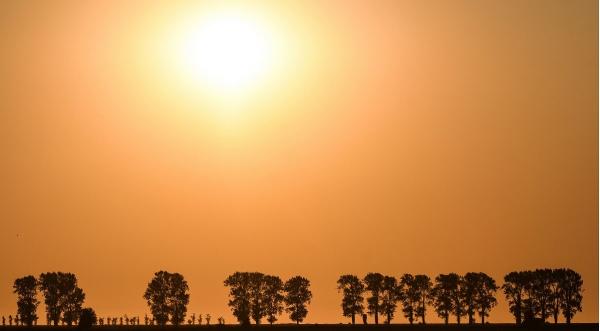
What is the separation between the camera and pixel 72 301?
182250 millimetres

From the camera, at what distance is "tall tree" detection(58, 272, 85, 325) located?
182 meters

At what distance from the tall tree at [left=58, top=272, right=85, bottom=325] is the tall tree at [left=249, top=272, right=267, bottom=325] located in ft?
71.1

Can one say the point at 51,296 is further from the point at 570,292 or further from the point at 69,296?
the point at 570,292

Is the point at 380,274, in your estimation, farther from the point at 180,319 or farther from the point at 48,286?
the point at 48,286

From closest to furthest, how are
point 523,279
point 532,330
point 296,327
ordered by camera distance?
point 532,330 → point 296,327 → point 523,279

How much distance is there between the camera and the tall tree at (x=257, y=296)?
180500mm

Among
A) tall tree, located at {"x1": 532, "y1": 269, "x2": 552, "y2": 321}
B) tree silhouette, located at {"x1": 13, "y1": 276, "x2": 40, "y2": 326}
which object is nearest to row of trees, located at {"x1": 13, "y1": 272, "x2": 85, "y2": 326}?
tree silhouette, located at {"x1": 13, "y1": 276, "x2": 40, "y2": 326}

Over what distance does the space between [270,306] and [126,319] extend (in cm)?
1815

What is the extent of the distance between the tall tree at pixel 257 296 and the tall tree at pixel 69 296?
21668 millimetres

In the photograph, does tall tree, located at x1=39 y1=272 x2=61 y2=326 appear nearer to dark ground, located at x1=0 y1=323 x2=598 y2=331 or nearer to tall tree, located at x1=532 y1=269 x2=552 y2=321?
dark ground, located at x1=0 y1=323 x2=598 y2=331

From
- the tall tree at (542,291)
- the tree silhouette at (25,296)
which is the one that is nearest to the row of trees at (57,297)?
the tree silhouette at (25,296)

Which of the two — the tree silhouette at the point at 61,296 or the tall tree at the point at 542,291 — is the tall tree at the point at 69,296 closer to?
the tree silhouette at the point at 61,296

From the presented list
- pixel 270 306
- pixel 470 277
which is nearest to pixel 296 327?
pixel 270 306

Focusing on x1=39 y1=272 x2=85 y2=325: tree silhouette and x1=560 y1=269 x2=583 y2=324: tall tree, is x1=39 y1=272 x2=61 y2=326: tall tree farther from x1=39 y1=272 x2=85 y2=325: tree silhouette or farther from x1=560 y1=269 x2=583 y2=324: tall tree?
x1=560 y1=269 x2=583 y2=324: tall tree
